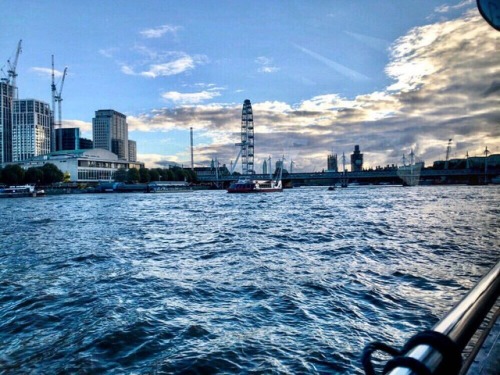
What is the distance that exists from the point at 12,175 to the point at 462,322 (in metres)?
146

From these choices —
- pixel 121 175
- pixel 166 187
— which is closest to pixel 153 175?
pixel 121 175

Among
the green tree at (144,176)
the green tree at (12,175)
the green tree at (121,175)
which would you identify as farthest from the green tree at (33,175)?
the green tree at (144,176)

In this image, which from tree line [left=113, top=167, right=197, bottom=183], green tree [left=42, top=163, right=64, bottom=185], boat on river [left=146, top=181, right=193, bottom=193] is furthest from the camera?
tree line [left=113, top=167, right=197, bottom=183]

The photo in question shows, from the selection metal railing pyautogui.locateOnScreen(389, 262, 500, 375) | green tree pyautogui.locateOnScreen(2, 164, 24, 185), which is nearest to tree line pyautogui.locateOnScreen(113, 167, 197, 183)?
green tree pyautogui.locateOnScreen(2, 164, 24, 185)

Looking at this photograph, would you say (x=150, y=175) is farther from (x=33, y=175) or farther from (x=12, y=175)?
(x=12, y=175)

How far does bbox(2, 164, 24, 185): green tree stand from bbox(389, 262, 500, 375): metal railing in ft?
477

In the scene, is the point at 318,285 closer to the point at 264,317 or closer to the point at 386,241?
the point at 264,317

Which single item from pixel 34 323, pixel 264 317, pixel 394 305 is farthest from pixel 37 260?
pixel 394 305

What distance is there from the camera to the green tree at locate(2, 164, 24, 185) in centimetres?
12462

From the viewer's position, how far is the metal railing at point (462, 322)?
4.59 ft

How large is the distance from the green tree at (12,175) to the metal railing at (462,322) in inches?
5726

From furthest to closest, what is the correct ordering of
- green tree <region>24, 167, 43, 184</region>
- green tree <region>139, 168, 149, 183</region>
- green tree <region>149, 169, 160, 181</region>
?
green tree <region>149, 169, 160, 181</region> < green tree <region>139, 168, 149, 183</region> < green tree <region>24, 167, 43, 184</region>

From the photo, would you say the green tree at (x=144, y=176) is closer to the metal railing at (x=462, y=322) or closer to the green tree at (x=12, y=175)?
the green tree at (x=12, y=175)

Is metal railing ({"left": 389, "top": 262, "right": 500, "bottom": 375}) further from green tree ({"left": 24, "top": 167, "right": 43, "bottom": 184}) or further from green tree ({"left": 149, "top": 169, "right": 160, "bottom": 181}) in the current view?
green tree ({"left": 149, "top": 169, "right": 160, "bottom": 181})
